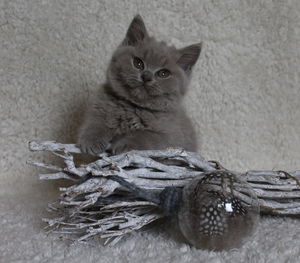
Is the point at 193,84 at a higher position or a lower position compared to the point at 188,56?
lower

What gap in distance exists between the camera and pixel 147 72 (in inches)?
45.1

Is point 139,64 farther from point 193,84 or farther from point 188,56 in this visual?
point 193,84

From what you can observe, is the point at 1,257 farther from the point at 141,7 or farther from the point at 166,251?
the point at 141,7

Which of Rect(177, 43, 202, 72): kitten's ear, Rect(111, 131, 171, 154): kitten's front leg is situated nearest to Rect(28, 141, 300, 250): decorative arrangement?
Rect(111, 131, 171, 154): kitten's front leg

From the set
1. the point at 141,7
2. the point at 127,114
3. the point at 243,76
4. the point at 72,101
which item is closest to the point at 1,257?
the point at 127,114

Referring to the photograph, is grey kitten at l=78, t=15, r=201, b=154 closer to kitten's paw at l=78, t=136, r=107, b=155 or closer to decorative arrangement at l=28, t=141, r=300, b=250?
kitten's paw at l=78, t=136, r=107, b=155

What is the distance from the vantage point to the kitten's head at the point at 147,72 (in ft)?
3.75

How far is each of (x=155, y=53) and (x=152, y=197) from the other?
453 millimetres

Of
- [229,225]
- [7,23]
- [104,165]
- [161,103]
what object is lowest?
[229,225]

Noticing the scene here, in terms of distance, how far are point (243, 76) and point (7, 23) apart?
3.10 feet

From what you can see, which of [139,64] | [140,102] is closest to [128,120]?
[140,102]

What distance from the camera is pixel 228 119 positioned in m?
1.73

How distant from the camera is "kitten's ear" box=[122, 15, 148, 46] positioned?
4.02 feet

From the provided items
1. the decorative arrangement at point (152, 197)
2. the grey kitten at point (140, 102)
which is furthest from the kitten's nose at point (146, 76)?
the decorative arrangement at point (152, 197)
